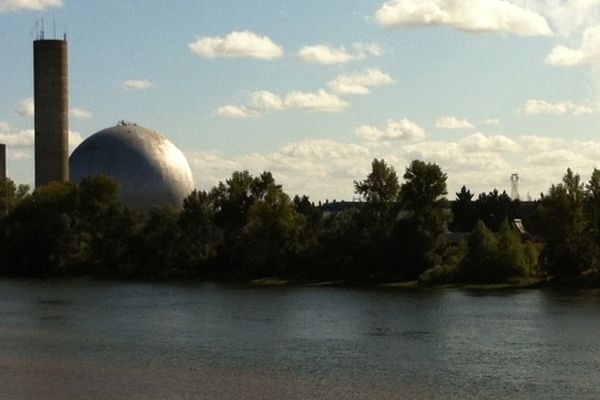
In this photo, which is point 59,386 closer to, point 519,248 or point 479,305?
point 479,305

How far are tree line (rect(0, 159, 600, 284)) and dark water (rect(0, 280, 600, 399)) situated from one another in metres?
6.96

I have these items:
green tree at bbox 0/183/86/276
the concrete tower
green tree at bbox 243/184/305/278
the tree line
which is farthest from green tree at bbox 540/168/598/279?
the concrete tower

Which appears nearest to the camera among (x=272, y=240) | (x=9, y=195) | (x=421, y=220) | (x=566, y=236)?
(x=566, y=236)

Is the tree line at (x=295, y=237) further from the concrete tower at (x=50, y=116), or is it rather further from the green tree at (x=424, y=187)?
the concrete tower at (x=50, y=116)

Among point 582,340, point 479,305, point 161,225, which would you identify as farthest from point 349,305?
point 161,225

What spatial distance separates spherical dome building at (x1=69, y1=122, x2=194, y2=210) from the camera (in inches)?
4459

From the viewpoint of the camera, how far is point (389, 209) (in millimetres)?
73062

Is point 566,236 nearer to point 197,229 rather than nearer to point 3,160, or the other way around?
point 197,229

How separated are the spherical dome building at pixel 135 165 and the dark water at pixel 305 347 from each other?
5421 cm

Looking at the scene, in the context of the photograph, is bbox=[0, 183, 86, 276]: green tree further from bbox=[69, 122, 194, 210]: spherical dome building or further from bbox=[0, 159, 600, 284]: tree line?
bbox=[69, 122, 194, 210]: spherical dome building

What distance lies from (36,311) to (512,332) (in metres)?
22.1

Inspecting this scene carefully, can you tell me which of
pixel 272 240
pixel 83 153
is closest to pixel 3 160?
pixel 83 153

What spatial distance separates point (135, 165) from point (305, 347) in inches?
3104

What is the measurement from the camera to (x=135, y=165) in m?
114
